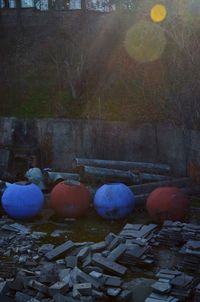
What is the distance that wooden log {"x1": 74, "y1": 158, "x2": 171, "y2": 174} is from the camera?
13.9m

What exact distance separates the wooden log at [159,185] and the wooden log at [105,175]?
0.64 meters

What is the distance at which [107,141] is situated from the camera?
49.6 ft

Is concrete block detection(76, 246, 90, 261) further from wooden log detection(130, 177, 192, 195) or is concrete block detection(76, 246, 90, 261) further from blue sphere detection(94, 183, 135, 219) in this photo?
wooden log detection(130, 177, 192, 195)

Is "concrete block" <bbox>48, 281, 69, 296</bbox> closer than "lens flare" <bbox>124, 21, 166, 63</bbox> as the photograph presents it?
Yes

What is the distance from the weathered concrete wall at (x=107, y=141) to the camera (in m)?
14.2

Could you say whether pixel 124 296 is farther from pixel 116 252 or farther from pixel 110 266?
pixel 116 252

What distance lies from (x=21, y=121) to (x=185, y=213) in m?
7.69

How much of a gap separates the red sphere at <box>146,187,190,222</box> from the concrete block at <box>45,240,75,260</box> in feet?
8.75

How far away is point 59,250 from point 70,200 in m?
2.35

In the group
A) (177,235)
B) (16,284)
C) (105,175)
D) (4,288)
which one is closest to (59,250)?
(16,284)

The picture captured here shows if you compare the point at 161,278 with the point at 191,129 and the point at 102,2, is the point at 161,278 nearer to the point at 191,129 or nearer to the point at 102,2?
the point at 191,129

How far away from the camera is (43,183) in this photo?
1338 centimetres

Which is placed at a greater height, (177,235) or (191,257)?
(177,235)

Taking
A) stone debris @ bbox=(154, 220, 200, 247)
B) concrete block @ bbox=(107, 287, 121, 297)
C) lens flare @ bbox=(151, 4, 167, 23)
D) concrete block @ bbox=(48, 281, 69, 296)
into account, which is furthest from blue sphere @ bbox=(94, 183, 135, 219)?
lens flare @ bbox=(151, 4, 167, 23)
